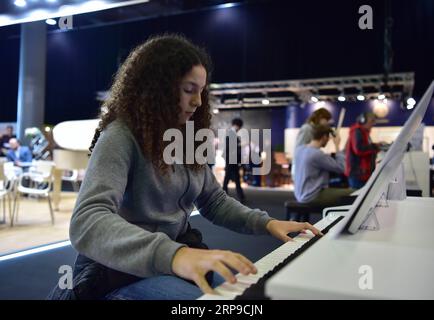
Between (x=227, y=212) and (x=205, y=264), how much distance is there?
0.51 metres

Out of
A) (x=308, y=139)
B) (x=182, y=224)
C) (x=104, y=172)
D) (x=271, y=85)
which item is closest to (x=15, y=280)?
(x=182, y=224)

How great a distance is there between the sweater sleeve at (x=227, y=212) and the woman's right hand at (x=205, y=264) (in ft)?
→ 1.36

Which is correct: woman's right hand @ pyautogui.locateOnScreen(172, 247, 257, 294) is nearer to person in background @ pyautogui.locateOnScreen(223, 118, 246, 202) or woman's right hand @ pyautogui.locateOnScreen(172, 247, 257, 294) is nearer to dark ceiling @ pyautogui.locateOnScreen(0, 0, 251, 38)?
person in background @ pyautogui.locateOnScreen(223, 118, 246, 202)

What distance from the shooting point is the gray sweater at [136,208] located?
64 cm

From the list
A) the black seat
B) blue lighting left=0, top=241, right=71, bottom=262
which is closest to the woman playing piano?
the black seat

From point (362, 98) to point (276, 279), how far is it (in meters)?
10.9

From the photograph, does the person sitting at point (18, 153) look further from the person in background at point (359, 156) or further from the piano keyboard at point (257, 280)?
the piano keyboard at point (257, 280)

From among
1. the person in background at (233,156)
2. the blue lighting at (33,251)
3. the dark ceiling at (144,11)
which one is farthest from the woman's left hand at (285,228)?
the dark ceiling at (144,11)

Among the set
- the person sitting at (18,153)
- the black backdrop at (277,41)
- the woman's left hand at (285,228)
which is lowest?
the woman's left hand at (285,228)

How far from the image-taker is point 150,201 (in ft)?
2.89

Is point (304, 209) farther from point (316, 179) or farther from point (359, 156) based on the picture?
point (359, 156)

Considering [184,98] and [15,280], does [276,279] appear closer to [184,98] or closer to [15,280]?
[184,98]

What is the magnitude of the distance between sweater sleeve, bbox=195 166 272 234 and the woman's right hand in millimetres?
414

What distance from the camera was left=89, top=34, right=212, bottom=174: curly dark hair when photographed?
34.5 inches
